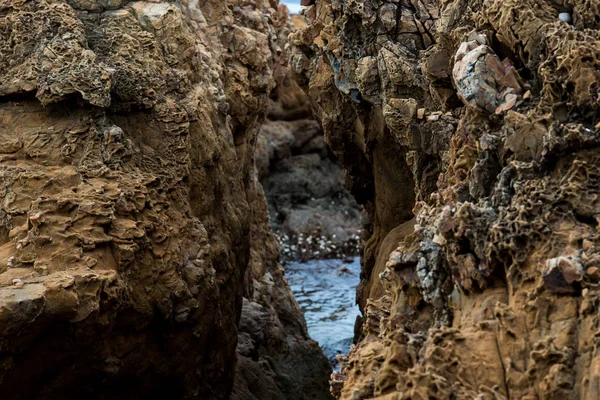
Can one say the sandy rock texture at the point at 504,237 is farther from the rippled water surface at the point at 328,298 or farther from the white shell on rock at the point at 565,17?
the rippled water surface at the point at 328,298

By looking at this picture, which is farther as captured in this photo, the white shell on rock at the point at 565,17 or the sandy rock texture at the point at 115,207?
the sandy rock texture at the point at 115,207

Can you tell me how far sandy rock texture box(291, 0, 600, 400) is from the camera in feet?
16.0

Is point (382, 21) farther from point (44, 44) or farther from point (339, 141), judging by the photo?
point (44, 44)

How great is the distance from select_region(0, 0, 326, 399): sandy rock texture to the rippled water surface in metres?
7.85

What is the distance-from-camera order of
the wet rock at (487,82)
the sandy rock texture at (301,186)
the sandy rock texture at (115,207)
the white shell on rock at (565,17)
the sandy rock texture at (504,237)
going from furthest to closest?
the sandy rock texture at (301,186)
the sandy rock texture at (115,207)
the white shell on rock at (565,17)
the wet rock at (487,82)
the sandy rock texture at (504,237)

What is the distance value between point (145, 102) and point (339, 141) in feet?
12.7

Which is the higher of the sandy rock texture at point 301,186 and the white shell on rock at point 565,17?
the white shell on rock at point 565,17

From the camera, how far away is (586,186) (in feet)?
17.8

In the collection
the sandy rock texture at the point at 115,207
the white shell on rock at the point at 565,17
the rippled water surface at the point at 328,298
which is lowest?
the rippled water surface at the point at 328,298

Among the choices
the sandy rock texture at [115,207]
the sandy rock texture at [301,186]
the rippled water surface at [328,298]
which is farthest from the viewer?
the sandy rock texture at [301,186]

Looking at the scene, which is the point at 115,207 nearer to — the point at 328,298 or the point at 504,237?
the point at 504,237

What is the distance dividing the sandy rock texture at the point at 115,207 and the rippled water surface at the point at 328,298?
785 cm

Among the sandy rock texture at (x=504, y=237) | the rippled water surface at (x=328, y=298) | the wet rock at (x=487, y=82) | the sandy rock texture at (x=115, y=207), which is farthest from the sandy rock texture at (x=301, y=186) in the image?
the wet rock at (x=487, y=82)

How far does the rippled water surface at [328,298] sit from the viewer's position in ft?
65.6
